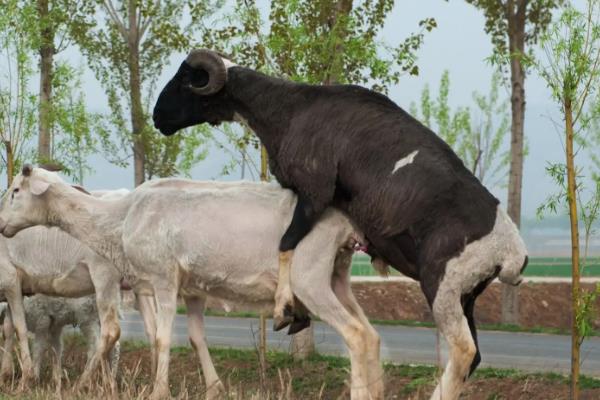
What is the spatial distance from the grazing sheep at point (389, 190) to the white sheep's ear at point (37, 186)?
2.11m

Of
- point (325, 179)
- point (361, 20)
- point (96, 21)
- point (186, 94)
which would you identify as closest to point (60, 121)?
point (361, 20)

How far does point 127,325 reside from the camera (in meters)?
29.1

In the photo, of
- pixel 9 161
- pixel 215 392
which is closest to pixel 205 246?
pixel 215 392

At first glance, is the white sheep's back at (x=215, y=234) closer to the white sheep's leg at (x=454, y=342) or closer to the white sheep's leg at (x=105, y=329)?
the white sheep's leg at (x=105, y=329)

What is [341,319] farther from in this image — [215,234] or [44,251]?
[44,251]

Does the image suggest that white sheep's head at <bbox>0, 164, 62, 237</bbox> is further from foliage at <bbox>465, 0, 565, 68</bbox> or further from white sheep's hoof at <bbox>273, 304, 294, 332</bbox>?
foliage at <bbox>465, 0, 565, 68</bbox>

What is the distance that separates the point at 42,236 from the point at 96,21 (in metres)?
15.2

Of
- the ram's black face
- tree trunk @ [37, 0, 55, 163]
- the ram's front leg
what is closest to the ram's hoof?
the ram's front leg

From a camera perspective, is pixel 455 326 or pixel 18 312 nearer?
pixel 455 326

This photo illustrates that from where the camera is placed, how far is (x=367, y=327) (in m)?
12.3

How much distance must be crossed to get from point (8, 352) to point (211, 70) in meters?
5.13

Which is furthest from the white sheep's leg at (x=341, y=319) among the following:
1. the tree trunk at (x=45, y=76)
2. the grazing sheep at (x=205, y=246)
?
the tree trunk at (x=45, y=76)

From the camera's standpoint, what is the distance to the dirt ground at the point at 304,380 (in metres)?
14.7

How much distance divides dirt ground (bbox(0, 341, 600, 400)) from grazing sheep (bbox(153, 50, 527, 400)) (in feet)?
7.07
